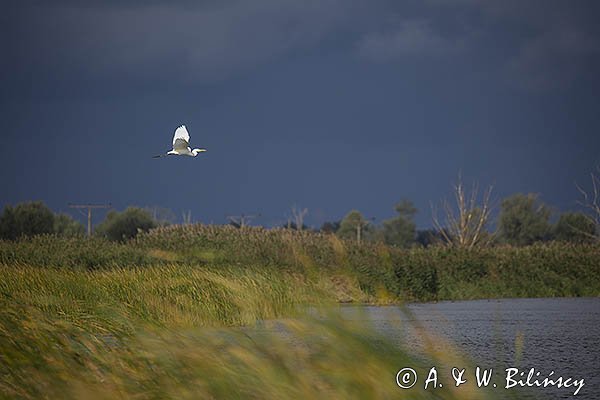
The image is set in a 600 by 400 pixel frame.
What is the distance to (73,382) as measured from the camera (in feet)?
17.1

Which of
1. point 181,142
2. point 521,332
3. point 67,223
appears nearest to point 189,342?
point 521,332

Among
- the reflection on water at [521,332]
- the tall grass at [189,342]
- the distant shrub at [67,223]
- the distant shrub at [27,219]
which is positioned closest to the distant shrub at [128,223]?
the distant shrub at [67,223]

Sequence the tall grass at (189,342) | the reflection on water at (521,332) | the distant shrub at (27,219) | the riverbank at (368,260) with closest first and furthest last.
→ the tall grass at (189,342) < the reflection on water at (521,332) < the riverbank at (368,260) < the distant shrub at (27,219)

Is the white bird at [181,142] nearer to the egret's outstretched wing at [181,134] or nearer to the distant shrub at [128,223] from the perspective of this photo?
the egret's outstretched wing at [181,134]

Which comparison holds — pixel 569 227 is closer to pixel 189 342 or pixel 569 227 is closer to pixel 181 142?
pixel 181 142

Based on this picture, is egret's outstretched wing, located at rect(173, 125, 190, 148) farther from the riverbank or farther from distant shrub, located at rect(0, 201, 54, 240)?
distant shrub, located at rect(0, 201, 54, 240)

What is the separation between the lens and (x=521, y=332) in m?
16.8

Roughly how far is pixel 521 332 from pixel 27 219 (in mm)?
45638

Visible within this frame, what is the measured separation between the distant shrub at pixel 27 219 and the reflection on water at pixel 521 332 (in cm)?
3617

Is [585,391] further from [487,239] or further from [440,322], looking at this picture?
[487,239]

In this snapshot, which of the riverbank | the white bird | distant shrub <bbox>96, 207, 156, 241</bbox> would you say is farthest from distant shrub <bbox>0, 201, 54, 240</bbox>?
the white bird

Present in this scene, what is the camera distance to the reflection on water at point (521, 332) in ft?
30.7

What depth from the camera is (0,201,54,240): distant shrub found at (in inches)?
2217

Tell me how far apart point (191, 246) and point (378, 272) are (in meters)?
5.84
